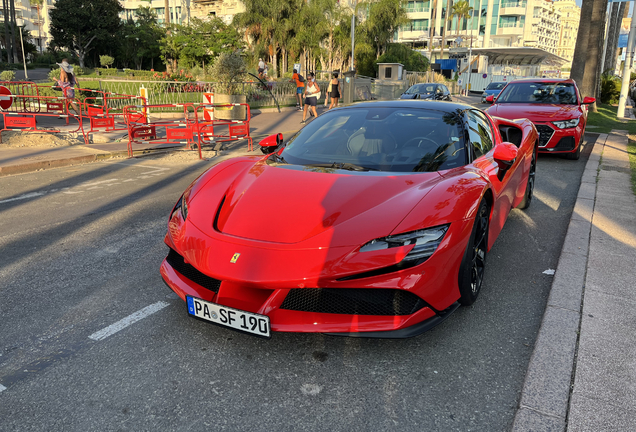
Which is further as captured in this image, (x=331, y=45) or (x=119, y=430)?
(x=331, y=45)

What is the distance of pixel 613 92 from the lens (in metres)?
33.3

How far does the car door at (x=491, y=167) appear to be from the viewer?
3941mm

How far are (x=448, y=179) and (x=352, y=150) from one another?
0.91 meters

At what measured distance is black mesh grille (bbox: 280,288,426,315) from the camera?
268cm

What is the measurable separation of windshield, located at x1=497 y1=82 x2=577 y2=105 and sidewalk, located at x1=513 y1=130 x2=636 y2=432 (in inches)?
231

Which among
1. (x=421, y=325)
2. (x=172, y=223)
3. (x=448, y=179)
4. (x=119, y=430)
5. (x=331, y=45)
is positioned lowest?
(x=119, y=430)

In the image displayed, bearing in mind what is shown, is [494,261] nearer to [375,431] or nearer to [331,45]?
[375,431]

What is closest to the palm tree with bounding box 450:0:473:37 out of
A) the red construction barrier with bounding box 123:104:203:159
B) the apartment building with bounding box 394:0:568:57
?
the apartment building with bounding box 394:0:568:57

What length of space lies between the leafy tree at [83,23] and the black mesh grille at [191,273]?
66302mm

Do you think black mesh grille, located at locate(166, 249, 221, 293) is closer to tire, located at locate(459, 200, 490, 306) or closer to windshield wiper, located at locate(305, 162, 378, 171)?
windshield wiper, located at locate(305, 162, 378, 171)

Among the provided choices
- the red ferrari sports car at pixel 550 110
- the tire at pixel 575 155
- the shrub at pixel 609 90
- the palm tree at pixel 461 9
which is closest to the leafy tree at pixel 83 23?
the shrub at pixel 609 90

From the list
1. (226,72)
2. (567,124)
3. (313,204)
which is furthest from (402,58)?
(313,204)

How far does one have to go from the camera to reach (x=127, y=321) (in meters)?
3.28

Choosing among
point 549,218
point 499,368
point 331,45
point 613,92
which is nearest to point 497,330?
point 499,368
